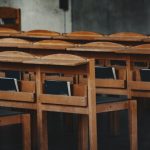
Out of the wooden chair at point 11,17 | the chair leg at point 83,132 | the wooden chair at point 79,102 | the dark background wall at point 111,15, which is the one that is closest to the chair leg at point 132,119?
the wooden chair at point 79,102

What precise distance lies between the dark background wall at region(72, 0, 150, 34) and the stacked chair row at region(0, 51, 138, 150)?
24.2 feet

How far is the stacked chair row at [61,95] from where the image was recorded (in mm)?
4508

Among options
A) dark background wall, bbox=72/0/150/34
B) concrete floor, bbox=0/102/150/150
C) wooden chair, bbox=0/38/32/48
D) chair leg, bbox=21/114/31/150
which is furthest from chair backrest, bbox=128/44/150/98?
dark background wall, bbox=72/0/150/34

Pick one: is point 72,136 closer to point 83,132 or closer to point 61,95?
point 83,132

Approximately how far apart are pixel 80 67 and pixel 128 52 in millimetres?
848

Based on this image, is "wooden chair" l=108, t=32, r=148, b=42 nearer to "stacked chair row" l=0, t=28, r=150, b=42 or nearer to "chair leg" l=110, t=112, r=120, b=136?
"stacked chair row" l=0, t=28, r=150, b=42

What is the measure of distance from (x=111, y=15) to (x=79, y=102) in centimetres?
825

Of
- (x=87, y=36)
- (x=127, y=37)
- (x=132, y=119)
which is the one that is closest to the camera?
(x=132, y=119)

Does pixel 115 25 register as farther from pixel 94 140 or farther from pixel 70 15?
pixel 94 140

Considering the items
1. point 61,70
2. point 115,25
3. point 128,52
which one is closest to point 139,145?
point 128,52

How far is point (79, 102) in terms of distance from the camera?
4516mm

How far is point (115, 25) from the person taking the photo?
12586mm

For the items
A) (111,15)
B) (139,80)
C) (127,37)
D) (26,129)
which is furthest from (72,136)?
(111,15)

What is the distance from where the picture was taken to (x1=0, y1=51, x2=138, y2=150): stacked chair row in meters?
4.51
